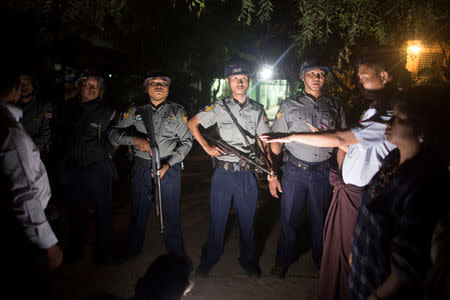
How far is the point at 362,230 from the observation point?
1.70 meters

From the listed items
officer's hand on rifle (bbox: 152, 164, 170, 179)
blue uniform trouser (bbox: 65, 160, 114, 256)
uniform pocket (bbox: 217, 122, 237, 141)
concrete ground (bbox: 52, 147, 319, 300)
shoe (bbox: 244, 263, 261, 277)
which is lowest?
concrete ground (bbox: 52, 147, 319, 300)

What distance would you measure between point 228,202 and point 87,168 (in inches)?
71.3

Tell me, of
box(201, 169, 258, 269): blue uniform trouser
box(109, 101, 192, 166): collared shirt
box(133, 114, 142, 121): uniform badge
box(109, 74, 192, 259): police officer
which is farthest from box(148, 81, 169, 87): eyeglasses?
box(201, 169, 258, 269): blue uniform trouser

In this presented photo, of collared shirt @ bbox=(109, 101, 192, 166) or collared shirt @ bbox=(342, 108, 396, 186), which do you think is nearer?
collared shirt @ bbox=(342, 108, 396, 186)

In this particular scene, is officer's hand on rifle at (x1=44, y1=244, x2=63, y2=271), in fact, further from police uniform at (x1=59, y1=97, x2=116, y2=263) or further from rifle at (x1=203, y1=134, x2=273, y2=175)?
rifle at (x1=203, y1=134, x2=273, y2=175)

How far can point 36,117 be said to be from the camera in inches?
133

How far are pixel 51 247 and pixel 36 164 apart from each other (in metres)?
0.55

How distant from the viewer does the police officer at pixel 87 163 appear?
10.8 ft

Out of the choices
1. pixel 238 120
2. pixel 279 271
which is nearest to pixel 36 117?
pixel 238 120

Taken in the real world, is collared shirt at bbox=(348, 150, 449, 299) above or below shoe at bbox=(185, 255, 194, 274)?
above

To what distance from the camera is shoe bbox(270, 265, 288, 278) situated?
3.35m

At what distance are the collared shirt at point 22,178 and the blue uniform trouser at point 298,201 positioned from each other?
251cm

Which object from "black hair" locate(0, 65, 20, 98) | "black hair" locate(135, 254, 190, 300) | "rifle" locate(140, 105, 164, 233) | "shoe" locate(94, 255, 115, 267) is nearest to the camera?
"black hair" locate(0, 65, 20, 98)

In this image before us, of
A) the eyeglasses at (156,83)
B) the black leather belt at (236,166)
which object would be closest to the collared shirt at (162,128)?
the eyeglasses at (156,83)
